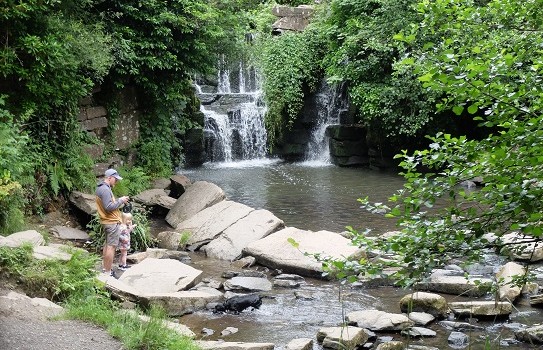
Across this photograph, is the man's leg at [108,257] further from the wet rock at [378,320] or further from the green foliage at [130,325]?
the wet rock at [378,320]

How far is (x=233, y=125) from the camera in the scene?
74.2 feet

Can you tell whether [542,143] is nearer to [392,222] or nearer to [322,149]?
[392,222]

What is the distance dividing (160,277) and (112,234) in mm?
1123

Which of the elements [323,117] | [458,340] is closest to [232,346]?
[458,340]

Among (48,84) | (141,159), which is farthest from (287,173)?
(48,84)

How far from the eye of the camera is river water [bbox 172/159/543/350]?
826 centimetres

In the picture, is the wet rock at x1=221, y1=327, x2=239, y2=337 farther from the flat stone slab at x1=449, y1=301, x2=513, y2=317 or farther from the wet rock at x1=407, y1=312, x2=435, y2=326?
the flat stone slab at x1=449, y1=301, x2=513, y2=317

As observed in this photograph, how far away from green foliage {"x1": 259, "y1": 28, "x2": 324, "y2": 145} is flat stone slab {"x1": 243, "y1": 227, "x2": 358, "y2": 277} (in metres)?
11.1

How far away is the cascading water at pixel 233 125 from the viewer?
2231 centimetres

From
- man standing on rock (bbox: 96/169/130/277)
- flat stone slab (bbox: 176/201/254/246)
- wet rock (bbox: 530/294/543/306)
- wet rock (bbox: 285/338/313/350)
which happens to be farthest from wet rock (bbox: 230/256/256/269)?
wet rock (bbox: 530/294/543/306)

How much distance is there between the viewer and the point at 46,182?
12.9 metres

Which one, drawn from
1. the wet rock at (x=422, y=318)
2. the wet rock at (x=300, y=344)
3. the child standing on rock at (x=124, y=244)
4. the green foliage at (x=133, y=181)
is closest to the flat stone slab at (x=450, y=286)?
the wet rock at (x=422, y=318)

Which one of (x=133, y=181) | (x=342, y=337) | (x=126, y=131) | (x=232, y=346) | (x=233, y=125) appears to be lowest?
(x=342, y=337)

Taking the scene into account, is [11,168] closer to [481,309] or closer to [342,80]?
[481,309]
